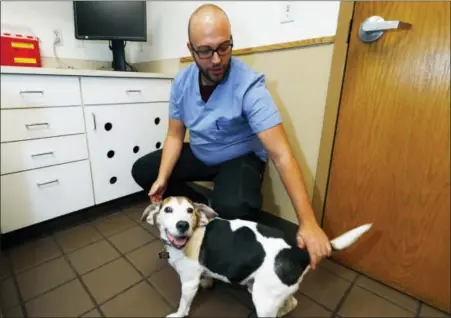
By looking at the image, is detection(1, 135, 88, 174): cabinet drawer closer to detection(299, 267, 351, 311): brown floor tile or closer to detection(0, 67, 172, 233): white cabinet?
detection(0, 67, 172, 233): white cabinet

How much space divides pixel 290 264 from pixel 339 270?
14.7 inches

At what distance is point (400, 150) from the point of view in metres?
0.62

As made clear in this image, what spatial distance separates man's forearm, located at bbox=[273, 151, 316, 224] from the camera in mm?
591

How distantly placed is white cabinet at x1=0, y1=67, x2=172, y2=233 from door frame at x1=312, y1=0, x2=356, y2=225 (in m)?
0.68

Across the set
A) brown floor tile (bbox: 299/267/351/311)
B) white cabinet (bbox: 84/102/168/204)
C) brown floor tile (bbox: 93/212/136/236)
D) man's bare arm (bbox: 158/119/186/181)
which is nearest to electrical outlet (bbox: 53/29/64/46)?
white cabinet (bbox: 84/102/168/204)

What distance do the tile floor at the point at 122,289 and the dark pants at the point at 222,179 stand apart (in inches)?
9.0

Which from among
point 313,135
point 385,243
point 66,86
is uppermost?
point 66,86

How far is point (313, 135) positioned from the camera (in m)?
0.88

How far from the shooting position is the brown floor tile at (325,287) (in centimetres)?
66

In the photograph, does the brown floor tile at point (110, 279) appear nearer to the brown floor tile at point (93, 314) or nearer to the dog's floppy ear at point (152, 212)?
the brown floor tile at point (93, 314)

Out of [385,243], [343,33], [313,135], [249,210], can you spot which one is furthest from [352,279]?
[343,33]

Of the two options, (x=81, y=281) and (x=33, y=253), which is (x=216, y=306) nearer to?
(x=81, y=281)

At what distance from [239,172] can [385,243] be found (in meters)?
0.47

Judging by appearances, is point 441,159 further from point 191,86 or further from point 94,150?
point 94,150
